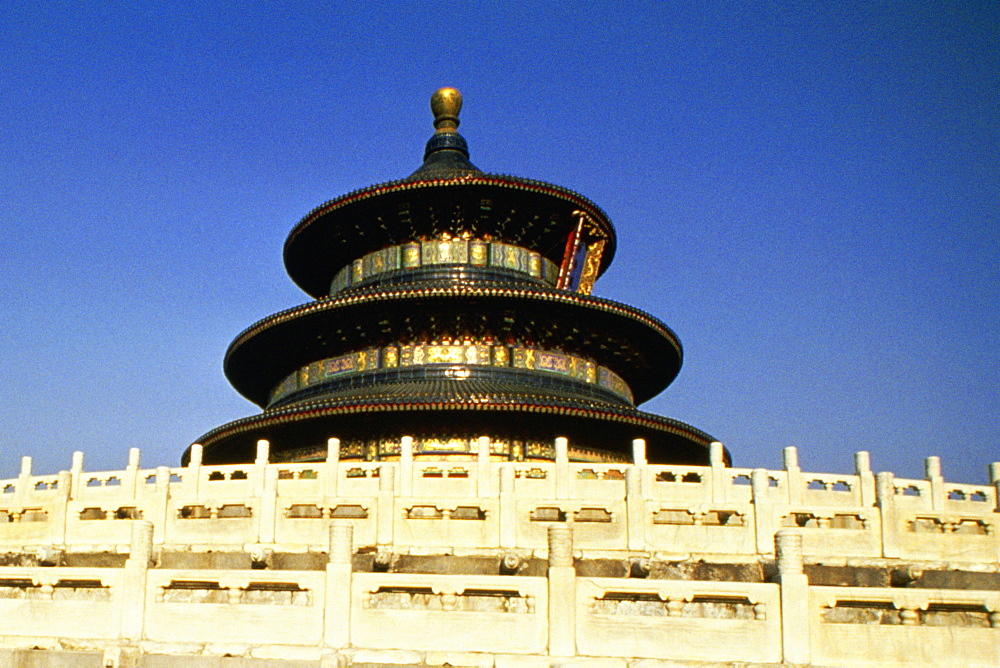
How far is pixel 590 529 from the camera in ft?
44.8

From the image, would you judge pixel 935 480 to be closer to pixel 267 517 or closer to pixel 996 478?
pixel 996 478

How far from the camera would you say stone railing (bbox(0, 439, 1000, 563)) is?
537 inches

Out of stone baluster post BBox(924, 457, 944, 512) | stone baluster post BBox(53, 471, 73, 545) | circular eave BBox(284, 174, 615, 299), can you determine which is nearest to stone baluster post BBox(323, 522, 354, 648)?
stone baluster post BBox(53, 471, 73, 545)

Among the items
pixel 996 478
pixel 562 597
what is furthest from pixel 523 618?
pixel 996 478

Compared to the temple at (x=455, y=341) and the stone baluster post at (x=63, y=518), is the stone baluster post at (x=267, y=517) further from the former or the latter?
the temple at (x=455, y=341)

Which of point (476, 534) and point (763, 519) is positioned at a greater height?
point (763, 519)

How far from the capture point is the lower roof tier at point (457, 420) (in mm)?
21594

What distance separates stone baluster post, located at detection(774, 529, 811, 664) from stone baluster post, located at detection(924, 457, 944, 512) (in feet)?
21.1

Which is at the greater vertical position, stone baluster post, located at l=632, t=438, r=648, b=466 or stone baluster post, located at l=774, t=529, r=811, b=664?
stone baluster post, located at l=632, t=438, r=648, b=466

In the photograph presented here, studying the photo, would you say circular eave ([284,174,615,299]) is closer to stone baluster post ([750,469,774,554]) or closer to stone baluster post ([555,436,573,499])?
stone baluster post ([555,436,573,499])

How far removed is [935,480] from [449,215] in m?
15.5

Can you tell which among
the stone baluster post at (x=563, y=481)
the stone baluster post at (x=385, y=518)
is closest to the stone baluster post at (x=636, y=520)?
the stone baluster post at (x=563, y=481)

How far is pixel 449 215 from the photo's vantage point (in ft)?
90.9

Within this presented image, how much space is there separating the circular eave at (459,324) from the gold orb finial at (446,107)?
9967 millimetres
